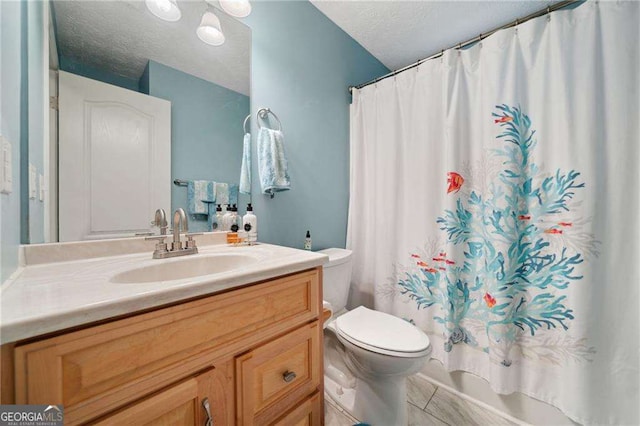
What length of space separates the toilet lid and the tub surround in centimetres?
48

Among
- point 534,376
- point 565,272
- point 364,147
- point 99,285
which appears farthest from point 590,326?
point 99,285

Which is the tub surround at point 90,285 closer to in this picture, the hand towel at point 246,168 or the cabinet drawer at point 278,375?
the cabinet drawer at point 278,375

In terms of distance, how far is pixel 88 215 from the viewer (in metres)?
0.84

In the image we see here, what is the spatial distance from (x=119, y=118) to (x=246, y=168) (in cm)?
53

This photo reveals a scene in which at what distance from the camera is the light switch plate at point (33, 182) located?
0.67 m

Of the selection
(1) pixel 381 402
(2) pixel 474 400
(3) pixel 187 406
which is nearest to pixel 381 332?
(1) pixel 381 402

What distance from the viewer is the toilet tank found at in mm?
1344

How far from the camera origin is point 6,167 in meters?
0.51

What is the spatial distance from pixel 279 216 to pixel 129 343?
38.5 inches

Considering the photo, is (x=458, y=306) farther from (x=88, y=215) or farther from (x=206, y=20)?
(x=206, y=20)

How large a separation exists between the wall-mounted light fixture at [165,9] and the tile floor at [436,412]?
1970 millimetres

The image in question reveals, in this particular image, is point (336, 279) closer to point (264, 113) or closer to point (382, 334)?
point (382, 334)

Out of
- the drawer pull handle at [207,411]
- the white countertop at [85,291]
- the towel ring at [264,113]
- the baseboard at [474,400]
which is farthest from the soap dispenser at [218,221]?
the baseboard at [474,400]

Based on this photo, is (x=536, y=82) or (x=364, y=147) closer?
(x=536, y=82)
